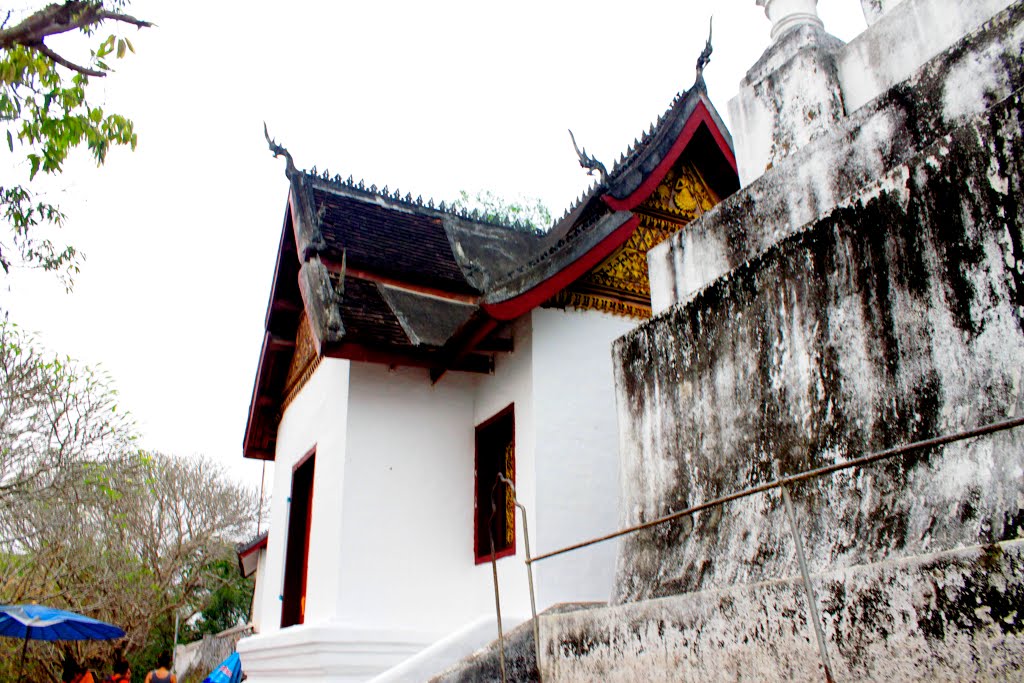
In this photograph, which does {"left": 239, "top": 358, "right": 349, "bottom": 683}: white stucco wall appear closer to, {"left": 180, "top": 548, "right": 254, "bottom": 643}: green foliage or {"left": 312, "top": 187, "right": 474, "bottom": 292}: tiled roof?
{"left": 312, "top": 187, "right": 474, "bottom": 292}: tiled roof

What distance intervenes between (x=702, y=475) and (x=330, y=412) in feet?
15.1

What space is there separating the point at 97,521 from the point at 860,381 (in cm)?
1642

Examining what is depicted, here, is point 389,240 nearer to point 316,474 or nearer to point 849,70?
point 316,474

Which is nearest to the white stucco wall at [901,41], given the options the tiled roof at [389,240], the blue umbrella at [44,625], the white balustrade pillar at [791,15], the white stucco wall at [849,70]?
the white stucco wall at [849,70]

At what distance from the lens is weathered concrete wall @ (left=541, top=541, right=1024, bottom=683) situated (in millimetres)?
2092

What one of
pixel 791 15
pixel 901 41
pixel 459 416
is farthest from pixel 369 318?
pixel 901 41

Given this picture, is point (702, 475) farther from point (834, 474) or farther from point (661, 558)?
point (834, 474)

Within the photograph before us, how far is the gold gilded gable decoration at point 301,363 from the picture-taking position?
8.70 m

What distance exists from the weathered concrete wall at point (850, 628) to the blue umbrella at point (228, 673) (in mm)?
5315

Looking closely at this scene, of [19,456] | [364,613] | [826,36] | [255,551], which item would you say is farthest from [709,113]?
[255,551]

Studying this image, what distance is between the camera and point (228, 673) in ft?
24.6

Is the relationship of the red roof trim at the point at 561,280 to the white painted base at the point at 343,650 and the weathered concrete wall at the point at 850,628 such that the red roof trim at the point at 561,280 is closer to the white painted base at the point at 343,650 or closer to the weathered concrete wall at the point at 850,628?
the white painted base at the point at 343,650

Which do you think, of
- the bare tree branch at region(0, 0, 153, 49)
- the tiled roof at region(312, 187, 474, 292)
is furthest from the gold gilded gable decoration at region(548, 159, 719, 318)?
the bare tree branch at region(0, 0, 153, 49)

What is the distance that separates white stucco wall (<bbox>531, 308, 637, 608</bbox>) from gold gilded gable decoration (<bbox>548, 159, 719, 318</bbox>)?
0.41 feet
